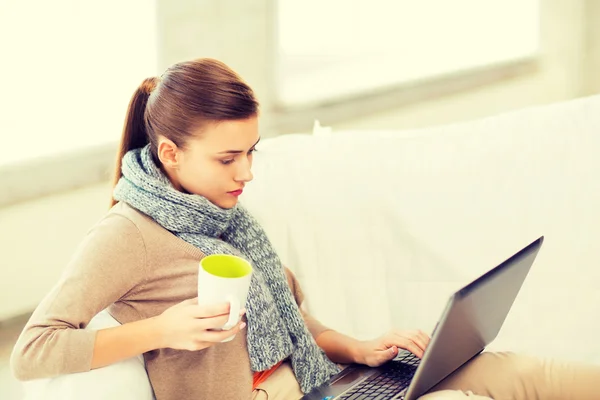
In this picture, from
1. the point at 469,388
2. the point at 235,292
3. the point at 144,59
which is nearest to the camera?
the point at 235,292

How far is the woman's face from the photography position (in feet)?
5.29

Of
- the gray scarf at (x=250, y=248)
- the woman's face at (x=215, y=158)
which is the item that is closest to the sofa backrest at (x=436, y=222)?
the gray scarf at (x=250, y=248)

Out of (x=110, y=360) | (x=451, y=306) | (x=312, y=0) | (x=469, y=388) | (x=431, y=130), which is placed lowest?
(x=469, y=388)

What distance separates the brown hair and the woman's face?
0.05ft

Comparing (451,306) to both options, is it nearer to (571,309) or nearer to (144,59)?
(571,309)

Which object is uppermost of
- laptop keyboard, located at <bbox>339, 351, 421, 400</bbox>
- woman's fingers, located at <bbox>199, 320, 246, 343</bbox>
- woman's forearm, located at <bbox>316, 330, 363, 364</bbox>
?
woman's fingers, located at <bbox>199, 320, 246, 343</bbox>

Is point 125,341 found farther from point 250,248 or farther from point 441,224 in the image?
point 441,224

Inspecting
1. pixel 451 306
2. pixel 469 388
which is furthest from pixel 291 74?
pixel 451 306

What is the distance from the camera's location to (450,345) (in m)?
1.54

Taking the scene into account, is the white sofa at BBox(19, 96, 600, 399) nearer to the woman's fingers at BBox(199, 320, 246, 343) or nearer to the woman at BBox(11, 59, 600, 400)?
the woman at BBox(11, 59, 600, 400)

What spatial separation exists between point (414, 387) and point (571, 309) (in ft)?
2.12

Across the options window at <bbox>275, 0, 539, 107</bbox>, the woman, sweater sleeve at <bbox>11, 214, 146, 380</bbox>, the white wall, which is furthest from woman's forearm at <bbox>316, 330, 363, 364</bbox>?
window at <bbox>275, 0, 539, 107</bbox>

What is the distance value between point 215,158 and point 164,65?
158 cm

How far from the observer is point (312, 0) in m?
3.83
